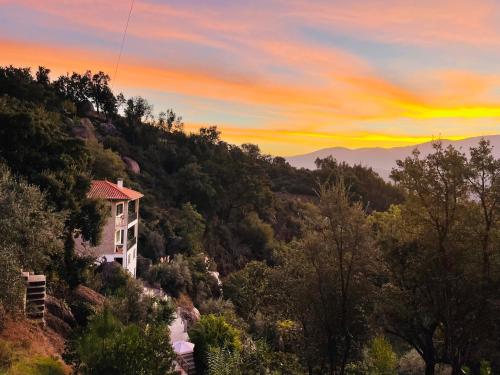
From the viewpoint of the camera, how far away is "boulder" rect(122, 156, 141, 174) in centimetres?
6496

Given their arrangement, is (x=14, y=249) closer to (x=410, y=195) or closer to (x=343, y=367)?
(x=343, y=367)

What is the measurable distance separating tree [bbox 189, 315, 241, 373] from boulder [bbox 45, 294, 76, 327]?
717 cm

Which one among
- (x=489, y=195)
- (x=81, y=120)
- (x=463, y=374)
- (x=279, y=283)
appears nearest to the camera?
(x=489, y=195)

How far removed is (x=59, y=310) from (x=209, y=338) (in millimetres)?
8290

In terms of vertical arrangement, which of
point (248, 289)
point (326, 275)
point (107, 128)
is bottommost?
point (248, 289)

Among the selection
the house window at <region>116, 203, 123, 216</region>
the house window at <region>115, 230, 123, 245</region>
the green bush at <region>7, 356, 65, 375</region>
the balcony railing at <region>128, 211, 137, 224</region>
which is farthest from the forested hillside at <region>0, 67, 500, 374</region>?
the balcony railing at <region>128, 211, 137, 224</region>

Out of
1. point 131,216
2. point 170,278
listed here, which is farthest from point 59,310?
point 131,216

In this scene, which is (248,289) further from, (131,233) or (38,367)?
(38,367)

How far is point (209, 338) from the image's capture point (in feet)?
78.2

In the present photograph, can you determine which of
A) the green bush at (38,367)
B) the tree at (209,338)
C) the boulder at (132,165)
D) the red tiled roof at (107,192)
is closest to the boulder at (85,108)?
the boulder at (132,165)

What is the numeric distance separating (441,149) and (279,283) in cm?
848

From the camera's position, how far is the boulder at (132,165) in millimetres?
64963

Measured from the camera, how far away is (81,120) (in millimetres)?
66938

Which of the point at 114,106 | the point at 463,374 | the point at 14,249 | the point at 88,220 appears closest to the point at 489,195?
the point at 463,374
